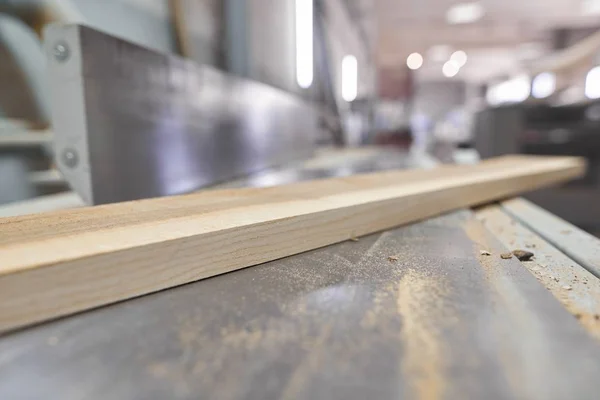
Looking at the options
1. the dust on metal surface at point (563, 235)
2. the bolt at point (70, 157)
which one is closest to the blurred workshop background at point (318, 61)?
the bolt at point (70, 157)

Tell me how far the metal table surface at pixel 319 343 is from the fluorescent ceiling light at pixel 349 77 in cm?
773

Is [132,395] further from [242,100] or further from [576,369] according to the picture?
[242,100]

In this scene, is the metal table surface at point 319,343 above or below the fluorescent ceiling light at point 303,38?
below

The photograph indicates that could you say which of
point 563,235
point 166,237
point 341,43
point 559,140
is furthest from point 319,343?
point 341,43

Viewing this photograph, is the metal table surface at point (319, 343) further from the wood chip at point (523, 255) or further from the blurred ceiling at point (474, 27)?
the blurred ceiling at point (474, 27)

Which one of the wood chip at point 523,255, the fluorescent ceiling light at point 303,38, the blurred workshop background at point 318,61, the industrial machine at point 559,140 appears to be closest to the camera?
the wood chip at point 523,255

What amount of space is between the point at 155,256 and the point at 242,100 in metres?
1.60

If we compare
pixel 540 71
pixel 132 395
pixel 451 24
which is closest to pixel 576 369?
pixel 132 395

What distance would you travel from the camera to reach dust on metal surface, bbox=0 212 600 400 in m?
0.39

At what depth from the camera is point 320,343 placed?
463 millimetres

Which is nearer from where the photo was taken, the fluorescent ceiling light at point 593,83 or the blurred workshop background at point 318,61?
the blurred workshop background at point 318,61

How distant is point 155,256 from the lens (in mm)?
568

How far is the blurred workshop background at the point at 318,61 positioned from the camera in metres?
1.71

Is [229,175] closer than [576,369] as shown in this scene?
No
